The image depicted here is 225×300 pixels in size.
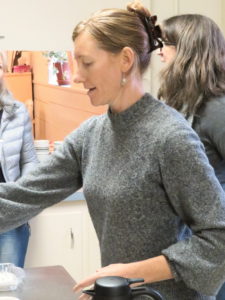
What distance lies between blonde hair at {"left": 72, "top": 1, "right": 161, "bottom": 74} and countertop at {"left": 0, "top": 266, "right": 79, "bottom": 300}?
62 centimetres

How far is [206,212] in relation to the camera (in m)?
1.06

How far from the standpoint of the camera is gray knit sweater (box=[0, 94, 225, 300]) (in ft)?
3.50

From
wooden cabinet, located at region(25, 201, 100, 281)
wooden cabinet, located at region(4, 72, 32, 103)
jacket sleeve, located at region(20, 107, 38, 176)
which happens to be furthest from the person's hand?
wooden cabinet, located at region(4, 72, 32, 103)

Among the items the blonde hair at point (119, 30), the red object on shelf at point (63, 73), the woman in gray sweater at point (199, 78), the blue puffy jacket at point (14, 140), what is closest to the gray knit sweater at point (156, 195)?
the blonde hair at point (119, 30)

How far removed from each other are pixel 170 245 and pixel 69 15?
2006mm

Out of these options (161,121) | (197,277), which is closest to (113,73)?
(161,121)

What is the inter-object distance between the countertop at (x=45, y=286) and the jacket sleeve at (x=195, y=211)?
397 millimetres

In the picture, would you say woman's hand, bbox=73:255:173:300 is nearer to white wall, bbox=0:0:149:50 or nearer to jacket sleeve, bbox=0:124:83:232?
jacket sleeve, bbox=0:124:83:232

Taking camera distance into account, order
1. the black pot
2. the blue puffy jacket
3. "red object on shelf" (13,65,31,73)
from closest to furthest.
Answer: the black pot, the blue puffy jacket, "red object on shelf" (13,65,31,73)

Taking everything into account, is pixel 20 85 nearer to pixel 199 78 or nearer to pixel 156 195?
pixel 199 78

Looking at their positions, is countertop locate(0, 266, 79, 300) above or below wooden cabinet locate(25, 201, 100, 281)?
above

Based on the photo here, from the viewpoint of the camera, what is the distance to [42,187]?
4.42 feet

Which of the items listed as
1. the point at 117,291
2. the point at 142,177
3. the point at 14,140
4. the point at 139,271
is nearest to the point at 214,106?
the point at 142,177

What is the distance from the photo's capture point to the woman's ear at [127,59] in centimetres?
117
